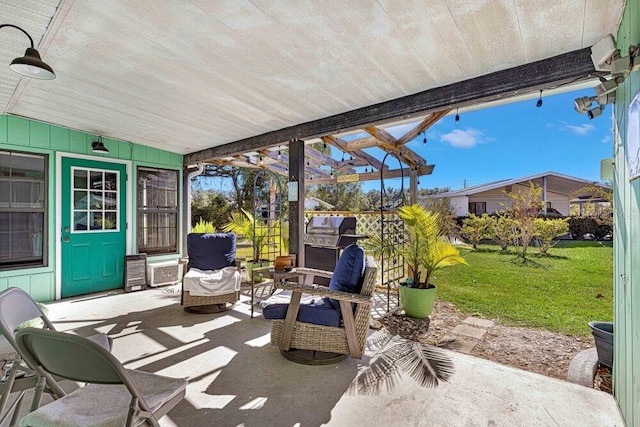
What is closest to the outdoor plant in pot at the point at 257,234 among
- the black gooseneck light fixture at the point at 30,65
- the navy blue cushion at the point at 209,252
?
the navy blue cushion at the point at 209,252

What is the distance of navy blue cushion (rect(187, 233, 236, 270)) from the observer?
453 centimetres

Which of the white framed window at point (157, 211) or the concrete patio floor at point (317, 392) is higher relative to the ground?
the white framed window at point (157, 211)

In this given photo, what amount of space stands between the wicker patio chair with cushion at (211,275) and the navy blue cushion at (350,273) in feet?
5.92

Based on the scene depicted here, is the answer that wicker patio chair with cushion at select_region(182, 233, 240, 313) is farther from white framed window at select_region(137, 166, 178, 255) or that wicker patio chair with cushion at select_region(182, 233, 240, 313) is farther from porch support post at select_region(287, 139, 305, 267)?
white framed window at select_region(137, 166, 178, 255)

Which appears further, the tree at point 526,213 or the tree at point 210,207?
the tree at point 210,207

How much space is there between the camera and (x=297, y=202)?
4262 mm

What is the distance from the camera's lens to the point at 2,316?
1489 mm

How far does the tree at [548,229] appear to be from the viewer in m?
5.81

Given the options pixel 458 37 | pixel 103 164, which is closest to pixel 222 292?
pixel 103 164

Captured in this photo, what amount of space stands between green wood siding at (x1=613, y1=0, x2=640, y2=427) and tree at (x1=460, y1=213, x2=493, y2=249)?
4.95 meters

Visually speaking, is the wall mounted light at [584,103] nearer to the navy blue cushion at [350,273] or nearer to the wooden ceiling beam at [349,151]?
the navy blue cushion at [350,273]

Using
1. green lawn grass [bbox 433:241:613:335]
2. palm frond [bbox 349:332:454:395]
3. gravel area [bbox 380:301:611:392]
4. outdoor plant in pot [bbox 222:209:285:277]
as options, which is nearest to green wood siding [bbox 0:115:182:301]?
outdoor plant in pot [bbox 222:209:285:277]

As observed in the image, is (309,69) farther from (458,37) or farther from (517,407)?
(517,407)

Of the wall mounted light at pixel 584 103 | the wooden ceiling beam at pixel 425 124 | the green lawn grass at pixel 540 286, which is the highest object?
the wooden ceiling beam at pixel 425 124
